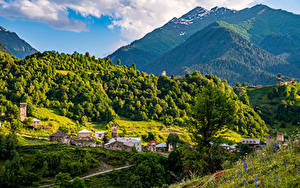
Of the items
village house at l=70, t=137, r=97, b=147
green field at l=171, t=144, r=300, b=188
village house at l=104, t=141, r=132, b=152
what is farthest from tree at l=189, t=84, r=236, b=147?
village house at l=70, t=137, r=97, b=147

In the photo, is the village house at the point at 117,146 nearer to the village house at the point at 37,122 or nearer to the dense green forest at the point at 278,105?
the village house at the point at 37,122

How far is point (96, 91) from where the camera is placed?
13238 cm

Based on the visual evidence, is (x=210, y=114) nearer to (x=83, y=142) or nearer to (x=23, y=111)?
(x=83, y=142)

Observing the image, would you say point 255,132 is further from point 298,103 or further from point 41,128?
point 41,128

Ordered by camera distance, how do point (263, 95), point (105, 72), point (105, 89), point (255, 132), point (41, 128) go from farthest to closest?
point (263, 95) → point (105, 72) → point (105, 89) → point (255, 132) → point (41, 128)

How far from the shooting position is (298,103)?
142 meters

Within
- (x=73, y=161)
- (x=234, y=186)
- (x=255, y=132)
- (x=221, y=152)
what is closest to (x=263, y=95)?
(x=255, y=132)

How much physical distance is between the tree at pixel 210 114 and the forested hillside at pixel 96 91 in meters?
78.5

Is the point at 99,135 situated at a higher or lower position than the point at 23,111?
lower

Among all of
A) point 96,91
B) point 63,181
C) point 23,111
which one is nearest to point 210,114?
point 63,181

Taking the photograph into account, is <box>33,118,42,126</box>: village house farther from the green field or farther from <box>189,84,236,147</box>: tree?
the green field

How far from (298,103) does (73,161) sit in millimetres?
124725

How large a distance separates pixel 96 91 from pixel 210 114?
110 m

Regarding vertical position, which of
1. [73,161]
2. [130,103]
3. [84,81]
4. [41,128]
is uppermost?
[84,81]
